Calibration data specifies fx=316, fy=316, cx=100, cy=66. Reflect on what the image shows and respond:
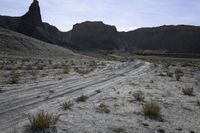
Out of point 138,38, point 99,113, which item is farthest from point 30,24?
point 99,113

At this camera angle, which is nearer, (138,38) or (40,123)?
(40,123)

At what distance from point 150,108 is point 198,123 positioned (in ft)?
5.61

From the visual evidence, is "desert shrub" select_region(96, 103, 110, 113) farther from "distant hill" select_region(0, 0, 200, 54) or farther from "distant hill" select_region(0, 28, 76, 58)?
"distant hill" select_region(0, 0, 200, 54)

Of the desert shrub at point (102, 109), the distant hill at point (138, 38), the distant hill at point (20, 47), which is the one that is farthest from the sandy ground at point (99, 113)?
the distant hill at point (138, 38)

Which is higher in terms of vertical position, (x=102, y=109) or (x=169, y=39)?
(x=169, y=39)

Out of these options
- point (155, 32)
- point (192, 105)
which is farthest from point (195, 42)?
point (192, 105)

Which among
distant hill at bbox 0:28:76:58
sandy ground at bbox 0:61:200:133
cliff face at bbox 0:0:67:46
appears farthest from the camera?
cliff face at bbox 0:0:67:46

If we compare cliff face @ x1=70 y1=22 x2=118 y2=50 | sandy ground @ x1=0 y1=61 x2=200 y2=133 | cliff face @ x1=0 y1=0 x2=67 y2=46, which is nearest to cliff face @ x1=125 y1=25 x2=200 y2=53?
cliff face @ x1=70 y1=22 x2=118 y2=50

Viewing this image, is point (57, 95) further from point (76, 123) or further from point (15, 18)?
point (15, 18)

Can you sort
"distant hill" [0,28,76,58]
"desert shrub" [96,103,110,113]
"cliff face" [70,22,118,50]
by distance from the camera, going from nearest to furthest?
"desert shrub" [96,103,110,113] → "distant hill" [0,28,76,58] → "cliff face" [70,22,118,50]

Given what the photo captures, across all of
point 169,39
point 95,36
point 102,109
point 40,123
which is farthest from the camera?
point 95,36

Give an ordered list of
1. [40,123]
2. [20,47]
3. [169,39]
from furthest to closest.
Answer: [169,39], [20,47], [40,123]

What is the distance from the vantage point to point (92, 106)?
12.0 metres

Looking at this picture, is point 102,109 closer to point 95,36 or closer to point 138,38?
point 95,36
